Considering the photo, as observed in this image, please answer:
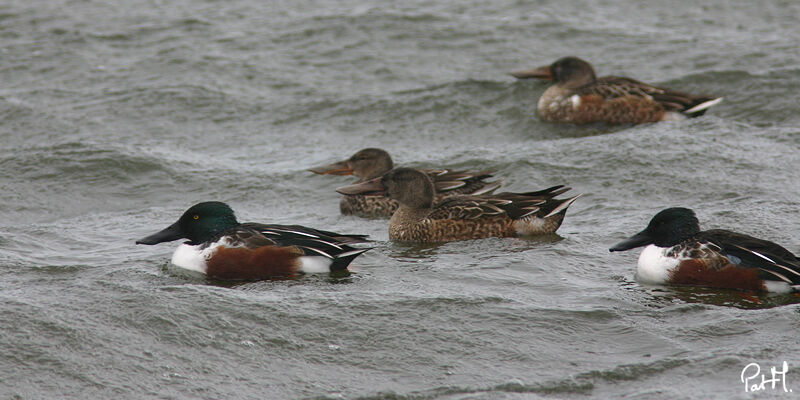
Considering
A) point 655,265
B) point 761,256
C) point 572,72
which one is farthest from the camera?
point 572,72

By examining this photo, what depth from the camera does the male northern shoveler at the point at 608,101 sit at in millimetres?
12477

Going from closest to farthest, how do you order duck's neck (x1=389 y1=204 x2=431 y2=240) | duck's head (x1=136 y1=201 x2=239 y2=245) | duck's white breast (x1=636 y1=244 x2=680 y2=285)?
duck's white breast (x1=636 y1=244 x2=680 y2=285), duck's head (x1=136 y1=201 x2=239 y2=245), duck's neck (x1=389 y1=204 x2=431 y2=240)

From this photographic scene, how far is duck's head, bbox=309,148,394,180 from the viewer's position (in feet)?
35.8

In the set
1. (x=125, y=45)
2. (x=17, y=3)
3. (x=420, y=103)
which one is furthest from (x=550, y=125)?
(x=17, y=3)

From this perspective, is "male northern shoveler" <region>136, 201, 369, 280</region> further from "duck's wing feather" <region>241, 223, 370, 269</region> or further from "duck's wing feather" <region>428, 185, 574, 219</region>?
"duck's wing feather" <region>428, 185, 574, 219</region>

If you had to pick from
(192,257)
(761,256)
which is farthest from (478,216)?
(761,256)

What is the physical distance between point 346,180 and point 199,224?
353 centimetres

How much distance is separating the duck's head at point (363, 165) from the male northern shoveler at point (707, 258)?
3.64 meters

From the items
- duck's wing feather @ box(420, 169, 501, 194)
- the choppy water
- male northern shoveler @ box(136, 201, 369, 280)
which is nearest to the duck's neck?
the choppy water

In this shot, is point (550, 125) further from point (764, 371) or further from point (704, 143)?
point (764, 371)

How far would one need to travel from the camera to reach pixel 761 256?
23.5ft

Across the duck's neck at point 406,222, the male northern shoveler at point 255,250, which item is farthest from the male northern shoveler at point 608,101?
the male northern shoveler at point 255,250

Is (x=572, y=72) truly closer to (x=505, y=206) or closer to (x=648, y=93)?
(x=648, y=93)

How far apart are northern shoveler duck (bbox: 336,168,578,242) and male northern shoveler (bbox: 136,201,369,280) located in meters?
1.17
